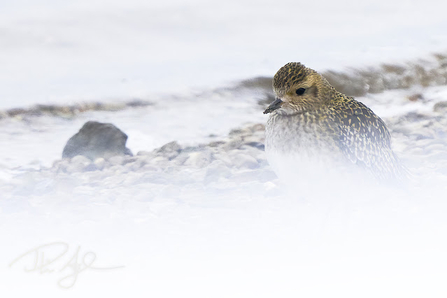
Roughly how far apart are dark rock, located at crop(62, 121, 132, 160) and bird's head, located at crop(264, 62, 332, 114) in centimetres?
181

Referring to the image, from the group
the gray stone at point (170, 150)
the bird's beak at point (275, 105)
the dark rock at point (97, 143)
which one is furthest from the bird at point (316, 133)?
the dark rock at point (97, 143)

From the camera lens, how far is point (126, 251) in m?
2.78

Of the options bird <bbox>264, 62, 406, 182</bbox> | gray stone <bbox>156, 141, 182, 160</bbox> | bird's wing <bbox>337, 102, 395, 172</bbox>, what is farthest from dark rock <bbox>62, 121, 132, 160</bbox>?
bird's wing <bbox>337, 102, 395, 172</bbox>

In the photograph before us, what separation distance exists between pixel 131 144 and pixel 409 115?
273 cm

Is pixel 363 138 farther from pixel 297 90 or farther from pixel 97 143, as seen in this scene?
pixel 97 143

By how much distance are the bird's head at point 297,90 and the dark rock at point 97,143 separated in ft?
5.92

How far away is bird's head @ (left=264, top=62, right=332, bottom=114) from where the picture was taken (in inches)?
A: 123

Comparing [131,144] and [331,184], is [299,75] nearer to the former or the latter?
[331,184]

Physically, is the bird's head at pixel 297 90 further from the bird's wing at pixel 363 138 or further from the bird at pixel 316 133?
the bird's wing at pixel 363 138

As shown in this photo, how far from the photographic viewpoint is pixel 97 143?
4.57m

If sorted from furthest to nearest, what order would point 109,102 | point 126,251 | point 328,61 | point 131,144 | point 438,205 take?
point 328,61, point 109,102, point 131,144, point 438,205, point 126,251

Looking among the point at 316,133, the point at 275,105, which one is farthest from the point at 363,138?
the point at 275,105

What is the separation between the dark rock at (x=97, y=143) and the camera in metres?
4.55

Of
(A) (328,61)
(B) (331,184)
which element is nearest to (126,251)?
(B) (331,184)
